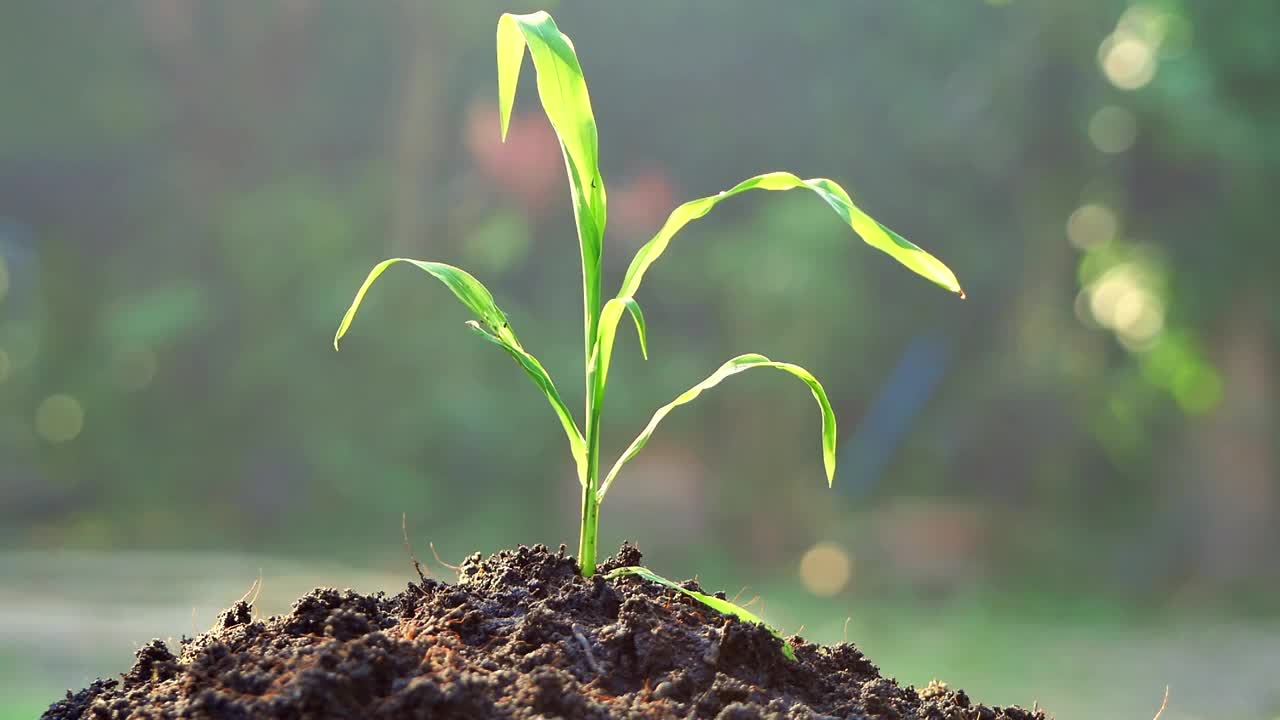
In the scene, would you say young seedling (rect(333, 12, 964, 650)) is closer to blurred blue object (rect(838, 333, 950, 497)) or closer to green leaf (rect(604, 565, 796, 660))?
green leaf (rect(604, 565, 796, 660))

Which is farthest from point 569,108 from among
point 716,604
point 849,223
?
point 716,604

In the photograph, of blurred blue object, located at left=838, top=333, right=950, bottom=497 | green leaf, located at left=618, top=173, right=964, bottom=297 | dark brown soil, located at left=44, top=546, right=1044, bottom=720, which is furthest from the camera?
blurred blue object, located at left=838, top=333, right=950, bottom=497

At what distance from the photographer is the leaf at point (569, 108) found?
1.23 m

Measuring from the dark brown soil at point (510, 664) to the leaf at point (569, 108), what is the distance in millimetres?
273

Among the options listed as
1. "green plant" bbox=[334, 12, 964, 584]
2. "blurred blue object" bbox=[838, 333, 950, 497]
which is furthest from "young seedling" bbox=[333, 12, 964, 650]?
"blurred blue object" bbox=[838, 333, 950, 497]

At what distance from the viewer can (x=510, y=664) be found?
108 cm

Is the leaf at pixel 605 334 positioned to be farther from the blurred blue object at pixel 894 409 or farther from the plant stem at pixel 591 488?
the blurred blue object at pixel 894 409

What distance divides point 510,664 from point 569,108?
1.81 ft

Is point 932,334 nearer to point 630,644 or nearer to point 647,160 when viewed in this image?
point 647,160

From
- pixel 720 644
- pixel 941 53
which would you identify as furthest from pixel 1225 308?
Result: pixel 720 644

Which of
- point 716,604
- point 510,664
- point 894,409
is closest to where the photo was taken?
point 510,664

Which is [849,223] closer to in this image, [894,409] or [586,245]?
[586,245]

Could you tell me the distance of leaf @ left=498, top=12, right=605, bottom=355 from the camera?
123 centimetres

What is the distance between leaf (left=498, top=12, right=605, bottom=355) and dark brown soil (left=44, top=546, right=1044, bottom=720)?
10.7 inches
